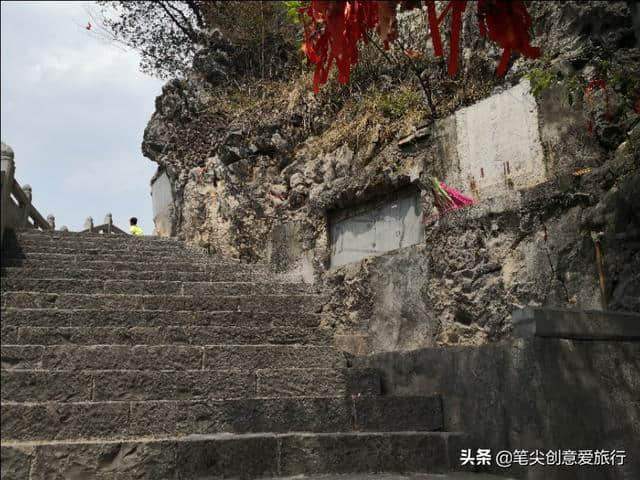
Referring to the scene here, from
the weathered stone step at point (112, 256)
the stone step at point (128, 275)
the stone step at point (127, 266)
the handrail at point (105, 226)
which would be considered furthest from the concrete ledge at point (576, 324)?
the handrail at point (105, 226)

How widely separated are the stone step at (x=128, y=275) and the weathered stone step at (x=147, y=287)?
0.14m

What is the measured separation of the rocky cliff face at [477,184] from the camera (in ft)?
13.8

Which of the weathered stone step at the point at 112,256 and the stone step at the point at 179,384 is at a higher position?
the weathered stone step at the point at 112,256

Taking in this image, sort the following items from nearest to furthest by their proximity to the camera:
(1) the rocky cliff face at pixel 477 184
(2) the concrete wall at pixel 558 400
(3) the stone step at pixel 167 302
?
(2) the concrete wall at pixel 558 400
(1) the rocky cliff face at pixel 477 184
(3) the stone step at pixel 167 302

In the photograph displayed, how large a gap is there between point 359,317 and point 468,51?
120 inches

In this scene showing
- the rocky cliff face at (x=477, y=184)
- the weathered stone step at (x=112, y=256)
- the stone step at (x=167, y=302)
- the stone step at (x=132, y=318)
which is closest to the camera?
the rocky cliff face at (x=477, y=184)

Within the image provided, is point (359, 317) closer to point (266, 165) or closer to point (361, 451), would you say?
point (361, 451)

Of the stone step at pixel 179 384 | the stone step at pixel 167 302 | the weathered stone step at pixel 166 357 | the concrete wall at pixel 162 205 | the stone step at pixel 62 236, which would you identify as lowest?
the stone step at pixel 179 384

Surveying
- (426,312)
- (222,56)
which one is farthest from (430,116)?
(222,56)

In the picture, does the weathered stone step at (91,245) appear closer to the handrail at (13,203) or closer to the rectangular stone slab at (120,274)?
the handrail at (13,203)

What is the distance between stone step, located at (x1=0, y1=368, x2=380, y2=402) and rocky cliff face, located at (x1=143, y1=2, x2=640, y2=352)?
986 mm

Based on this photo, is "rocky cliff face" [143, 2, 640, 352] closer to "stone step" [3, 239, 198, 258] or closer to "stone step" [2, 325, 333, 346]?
"stone step" [2, 325, 333, 346]

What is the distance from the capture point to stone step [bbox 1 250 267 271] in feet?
23.5

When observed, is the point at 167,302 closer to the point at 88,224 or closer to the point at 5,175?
the point at 5,175
